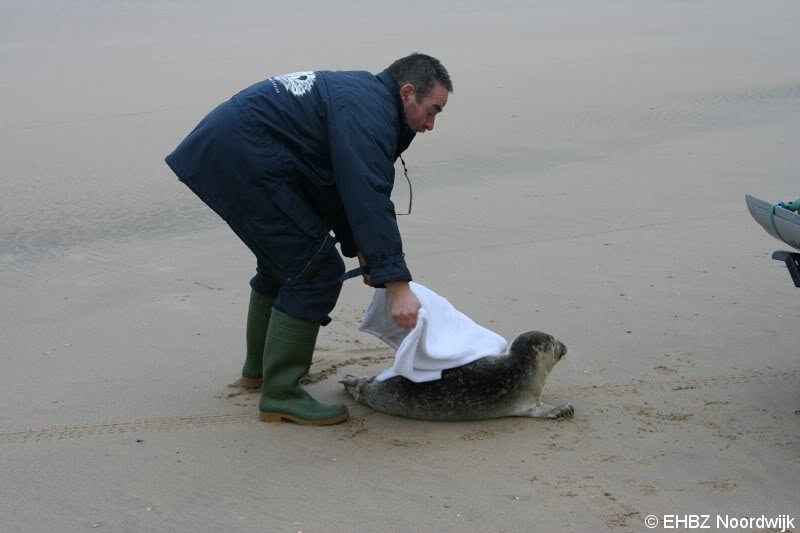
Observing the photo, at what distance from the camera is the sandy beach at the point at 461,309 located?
3.56m

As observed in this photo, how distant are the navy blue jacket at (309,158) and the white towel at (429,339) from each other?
1.18 ft

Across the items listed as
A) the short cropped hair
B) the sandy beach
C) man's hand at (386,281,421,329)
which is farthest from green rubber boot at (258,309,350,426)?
the short cropped hair

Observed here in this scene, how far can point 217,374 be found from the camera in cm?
476

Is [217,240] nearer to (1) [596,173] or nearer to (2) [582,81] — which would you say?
(1) [596,173]

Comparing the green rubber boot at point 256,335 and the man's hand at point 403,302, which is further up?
the man's hand at point 403,302

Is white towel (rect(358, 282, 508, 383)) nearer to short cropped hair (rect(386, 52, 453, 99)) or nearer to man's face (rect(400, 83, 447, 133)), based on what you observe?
man's face (rect(400, 83, 447, 133))

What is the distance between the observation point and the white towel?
4012 millimetres

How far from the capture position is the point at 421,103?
3881mm

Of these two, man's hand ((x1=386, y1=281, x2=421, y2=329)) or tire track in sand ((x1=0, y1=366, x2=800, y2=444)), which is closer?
man's hand ((x1=386, y1=281, x2=421, y2=329))

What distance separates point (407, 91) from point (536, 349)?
45.5 inches

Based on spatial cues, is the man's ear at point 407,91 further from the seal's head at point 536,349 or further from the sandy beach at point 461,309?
the sandy beach at point 461,309

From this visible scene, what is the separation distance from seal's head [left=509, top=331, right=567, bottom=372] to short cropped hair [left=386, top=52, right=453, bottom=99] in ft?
3.44

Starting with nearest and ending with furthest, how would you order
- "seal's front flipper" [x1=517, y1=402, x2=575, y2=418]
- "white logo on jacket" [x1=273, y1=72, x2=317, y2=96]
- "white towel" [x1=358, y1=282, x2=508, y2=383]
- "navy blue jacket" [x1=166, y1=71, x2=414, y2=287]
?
1. "navy blue jacket" [x1=166, y1=71, x2=414, y2=287]
2. "white logo on jacket" [x1=273, y1=72, x2=317, y2=96]
3. "white towel" [x1=358, y1=282, x2=508, y2=383]
4. "seal's front flipper" [x1=517, y1=402, x2=575, y2=418]

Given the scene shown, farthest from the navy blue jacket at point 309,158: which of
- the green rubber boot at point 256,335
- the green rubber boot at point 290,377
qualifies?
the green rubber boot at point 256,335
